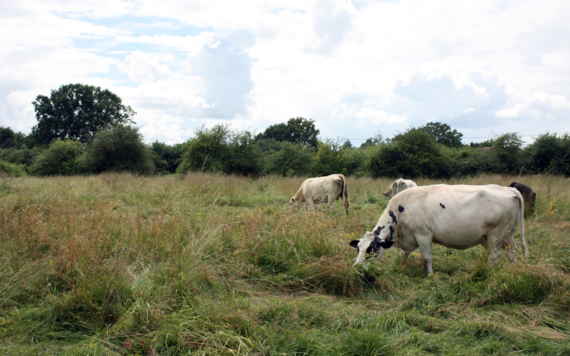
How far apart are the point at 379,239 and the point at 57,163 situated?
30.4 meters

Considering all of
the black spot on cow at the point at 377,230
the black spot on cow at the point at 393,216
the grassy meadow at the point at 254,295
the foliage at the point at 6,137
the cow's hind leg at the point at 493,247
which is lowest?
the grassy meadow at the point at 254,295

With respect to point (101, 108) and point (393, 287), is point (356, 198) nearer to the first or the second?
point (393, 287)

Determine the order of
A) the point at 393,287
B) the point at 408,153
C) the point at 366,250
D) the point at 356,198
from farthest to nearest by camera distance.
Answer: the point at 408,153, the point at 356,198, the point at 366,250, the point at 393,287

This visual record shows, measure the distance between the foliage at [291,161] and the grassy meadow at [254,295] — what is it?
1986cm

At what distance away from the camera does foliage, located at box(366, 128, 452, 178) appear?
24.9m

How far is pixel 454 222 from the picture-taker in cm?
538

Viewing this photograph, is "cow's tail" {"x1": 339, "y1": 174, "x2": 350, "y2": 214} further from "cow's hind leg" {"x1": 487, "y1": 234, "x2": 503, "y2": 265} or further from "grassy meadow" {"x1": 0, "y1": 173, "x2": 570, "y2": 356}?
"cow's hind leg" {"x1": 487, "y1": 234, "x2": 503, "y2": 265}

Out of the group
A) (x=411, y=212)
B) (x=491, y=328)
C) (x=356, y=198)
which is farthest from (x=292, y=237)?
(x=356, y=198)

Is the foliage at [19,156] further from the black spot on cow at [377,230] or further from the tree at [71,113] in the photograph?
the black spot on cow at [377,230]

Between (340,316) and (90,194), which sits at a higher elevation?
(90,194)

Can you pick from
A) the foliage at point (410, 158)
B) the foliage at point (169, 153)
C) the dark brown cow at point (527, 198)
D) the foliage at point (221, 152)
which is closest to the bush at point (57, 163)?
the foliage at point (221, 152)

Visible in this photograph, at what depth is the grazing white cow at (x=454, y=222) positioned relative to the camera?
209 inches

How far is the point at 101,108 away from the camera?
53.7 meters

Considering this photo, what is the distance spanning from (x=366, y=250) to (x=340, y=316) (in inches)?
70.1
